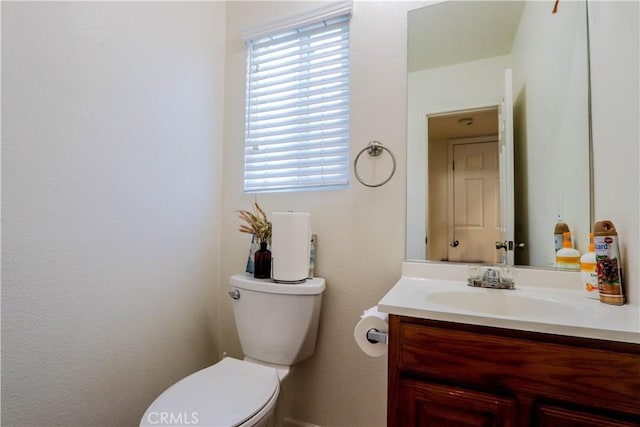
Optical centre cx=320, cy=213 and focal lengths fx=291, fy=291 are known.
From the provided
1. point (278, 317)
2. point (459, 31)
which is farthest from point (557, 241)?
point (278, 317)

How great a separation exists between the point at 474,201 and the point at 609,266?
46cm

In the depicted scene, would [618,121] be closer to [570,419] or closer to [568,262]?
[568,262]

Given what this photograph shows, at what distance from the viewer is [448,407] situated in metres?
0.69

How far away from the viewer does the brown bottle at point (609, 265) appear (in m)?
0.78

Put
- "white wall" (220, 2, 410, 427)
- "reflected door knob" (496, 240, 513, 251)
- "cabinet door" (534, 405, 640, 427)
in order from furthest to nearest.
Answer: "white wall" (220, 2, 410, 427)
"reflected door knob" (496, 240, 513, 251)
"cabinet door" (534, 405, 640, 427)

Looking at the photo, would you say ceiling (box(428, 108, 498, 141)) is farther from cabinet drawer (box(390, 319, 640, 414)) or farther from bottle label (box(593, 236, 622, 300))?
cabinet drawer (box(390, 319, 640, 414))

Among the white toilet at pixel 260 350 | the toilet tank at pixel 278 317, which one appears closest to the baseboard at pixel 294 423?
the white toilet at pixel 260 350

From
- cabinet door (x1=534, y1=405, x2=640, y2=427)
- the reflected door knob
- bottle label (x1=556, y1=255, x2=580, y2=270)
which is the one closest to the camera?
cabinet door (x1=534, y1=405, x2=640, y2=427)

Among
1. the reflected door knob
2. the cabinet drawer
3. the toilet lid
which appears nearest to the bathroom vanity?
the cabinet drawer

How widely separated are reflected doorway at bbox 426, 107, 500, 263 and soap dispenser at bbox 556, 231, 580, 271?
0.19m

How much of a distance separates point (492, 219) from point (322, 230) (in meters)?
0.71

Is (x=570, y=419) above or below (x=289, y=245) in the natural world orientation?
below

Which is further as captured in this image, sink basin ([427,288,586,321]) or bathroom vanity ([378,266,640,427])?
sink basin ([427,288,586,321])

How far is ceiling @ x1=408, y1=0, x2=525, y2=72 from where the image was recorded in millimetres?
1178
